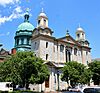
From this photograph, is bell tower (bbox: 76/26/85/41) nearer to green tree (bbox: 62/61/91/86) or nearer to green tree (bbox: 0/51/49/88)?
green tree (bbox: 62/61/91/86)

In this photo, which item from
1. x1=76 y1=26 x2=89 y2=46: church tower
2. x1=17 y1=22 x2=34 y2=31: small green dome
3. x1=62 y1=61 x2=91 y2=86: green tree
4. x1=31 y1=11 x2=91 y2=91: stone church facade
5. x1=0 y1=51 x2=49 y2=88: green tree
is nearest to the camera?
x1=0 y1=51 x2=49 y2=88: green tree

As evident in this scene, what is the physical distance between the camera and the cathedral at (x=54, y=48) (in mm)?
68019

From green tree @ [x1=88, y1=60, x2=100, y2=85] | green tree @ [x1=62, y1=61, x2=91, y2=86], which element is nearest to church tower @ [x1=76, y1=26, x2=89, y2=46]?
green tree @ [x1=88, y1=60, x2=100, y2=85]

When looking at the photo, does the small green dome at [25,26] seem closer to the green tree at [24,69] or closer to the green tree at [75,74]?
the green tree at [75,74]

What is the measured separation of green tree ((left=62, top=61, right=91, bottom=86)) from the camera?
206ft

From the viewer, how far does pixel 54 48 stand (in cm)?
7212

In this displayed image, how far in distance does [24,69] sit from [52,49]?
2053 centimetres

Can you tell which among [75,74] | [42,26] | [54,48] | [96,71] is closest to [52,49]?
[54,48]

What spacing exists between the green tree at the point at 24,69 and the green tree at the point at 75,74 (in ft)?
37.0

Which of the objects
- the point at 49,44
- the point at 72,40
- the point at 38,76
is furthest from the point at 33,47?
the point at 38,76

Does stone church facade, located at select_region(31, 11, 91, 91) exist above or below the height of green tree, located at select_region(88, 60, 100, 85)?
above

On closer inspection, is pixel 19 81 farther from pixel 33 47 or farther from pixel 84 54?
pixel 84 54

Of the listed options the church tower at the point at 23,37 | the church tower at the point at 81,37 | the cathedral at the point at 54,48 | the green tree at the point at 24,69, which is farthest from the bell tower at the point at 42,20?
the green tree at the point at 24,69

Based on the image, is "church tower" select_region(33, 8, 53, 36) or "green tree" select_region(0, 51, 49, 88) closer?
"green tree" select_region(0, 51, 49, 88)
